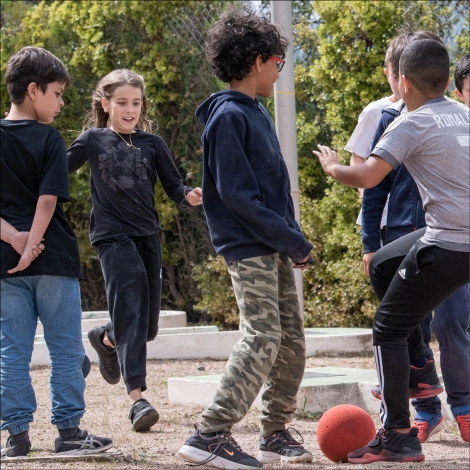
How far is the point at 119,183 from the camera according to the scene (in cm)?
519

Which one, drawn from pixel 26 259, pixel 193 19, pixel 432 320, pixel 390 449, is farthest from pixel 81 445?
pixel 193 19

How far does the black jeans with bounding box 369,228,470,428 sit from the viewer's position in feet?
12.2

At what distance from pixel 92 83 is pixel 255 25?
6952 mm

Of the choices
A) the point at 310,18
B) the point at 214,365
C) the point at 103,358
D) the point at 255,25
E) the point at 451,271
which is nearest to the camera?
the point at 451,271

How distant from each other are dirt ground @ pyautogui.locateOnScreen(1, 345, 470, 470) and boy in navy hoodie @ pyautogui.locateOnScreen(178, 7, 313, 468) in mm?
259

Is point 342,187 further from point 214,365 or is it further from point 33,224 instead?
point 33,224

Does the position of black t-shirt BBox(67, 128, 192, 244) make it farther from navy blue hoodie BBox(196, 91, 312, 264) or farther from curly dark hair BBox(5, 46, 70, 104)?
navy blue hoodie BBox(196, 91, 312, 264)

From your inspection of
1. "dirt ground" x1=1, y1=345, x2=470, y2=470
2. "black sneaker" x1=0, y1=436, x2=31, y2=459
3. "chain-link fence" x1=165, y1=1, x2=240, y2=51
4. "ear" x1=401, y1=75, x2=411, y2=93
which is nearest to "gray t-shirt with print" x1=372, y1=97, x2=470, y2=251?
"ear" x1=401, y1=75, x2=411, y2=93

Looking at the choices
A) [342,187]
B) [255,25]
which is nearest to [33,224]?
[255,25]

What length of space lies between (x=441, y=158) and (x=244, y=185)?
853 mm

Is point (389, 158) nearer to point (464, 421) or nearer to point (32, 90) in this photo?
point (464, 421)

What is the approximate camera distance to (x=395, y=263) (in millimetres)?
4055

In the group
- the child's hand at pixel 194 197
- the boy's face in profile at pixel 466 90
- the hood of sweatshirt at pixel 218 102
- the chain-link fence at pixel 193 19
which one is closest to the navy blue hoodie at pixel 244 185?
the hood of sweatshirt at pixel 218 102

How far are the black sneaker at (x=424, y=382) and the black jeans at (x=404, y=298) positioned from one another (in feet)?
1.40
